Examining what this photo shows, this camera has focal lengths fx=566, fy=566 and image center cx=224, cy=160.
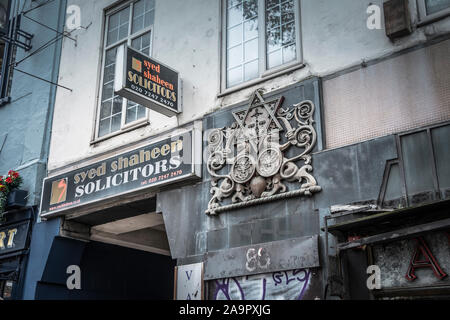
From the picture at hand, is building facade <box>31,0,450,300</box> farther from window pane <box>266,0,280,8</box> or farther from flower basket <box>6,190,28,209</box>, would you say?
flower basket <box>6,190,28,209</box>

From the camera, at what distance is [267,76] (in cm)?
938

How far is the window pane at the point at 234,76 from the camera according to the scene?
32.7 feet

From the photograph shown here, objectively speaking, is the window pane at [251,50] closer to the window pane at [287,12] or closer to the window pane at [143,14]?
the window pane at [287,12]

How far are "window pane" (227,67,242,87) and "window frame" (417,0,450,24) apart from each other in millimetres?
3225

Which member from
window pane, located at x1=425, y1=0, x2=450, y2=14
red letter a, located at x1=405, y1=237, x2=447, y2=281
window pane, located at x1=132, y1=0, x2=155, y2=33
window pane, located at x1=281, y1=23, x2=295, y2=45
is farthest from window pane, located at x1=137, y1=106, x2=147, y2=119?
red letter a, located at x1=405, y1=237, x2=447, y2=281

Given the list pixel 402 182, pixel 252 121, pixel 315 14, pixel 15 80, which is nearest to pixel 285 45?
pixel 315 14

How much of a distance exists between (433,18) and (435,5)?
305 millimetres

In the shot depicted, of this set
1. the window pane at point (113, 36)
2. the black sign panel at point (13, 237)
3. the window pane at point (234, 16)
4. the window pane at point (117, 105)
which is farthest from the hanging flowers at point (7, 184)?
the window pane at point (234, 16)

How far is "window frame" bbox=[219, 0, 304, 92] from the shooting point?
9190mm

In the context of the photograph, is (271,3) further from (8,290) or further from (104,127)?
(8,290)

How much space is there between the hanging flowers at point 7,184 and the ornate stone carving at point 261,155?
17.2ft

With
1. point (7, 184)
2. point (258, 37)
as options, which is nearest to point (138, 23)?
point (258, 37)

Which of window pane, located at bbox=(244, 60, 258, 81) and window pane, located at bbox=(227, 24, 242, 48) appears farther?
window pane, located at bbox=(227, 24, 242, 48)

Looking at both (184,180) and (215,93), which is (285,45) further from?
(184,180)
